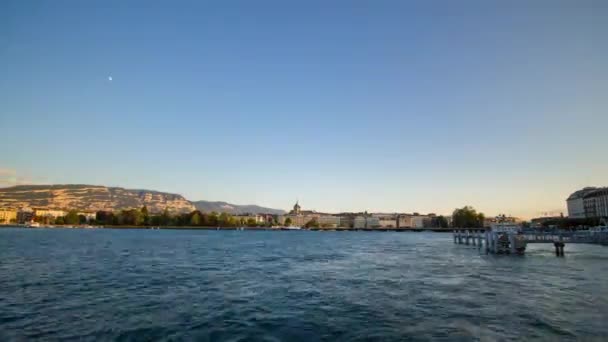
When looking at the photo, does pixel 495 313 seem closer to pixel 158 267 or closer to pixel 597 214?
pixel 158 267

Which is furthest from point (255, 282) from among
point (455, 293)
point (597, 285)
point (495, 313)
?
point (597, 285)

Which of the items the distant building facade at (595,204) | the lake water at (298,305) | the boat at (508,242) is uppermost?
the distant building facade at (595,204)

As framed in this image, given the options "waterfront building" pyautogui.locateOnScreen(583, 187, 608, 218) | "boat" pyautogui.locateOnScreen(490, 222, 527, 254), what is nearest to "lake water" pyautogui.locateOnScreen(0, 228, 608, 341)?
"boat" pyautogui.locateOnScreen(490, 222, 527, 254)

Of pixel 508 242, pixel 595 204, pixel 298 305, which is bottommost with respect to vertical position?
pixel 298 305

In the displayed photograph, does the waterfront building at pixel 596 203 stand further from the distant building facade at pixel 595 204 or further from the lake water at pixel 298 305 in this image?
the lake water at pixel 298 305

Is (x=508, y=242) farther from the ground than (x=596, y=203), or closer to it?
closer to it

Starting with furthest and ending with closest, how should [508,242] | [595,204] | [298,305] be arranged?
1. [595,204]
2. [508,242]
3. [298,305]

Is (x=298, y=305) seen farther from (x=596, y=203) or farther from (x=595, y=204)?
(x=595, y=204)

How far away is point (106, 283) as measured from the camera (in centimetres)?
2755

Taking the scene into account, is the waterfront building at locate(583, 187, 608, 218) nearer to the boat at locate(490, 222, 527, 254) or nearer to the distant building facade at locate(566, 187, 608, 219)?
the distant building facade at locate(566, 187, 608, 219)

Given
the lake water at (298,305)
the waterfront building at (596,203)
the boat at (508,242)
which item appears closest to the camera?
the lake water at (298,305)

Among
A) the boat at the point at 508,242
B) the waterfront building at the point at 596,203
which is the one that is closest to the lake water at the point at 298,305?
the boat at the point at 508,242

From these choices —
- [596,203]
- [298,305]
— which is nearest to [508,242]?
[298,305]

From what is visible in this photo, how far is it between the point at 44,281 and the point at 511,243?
5846 cm
